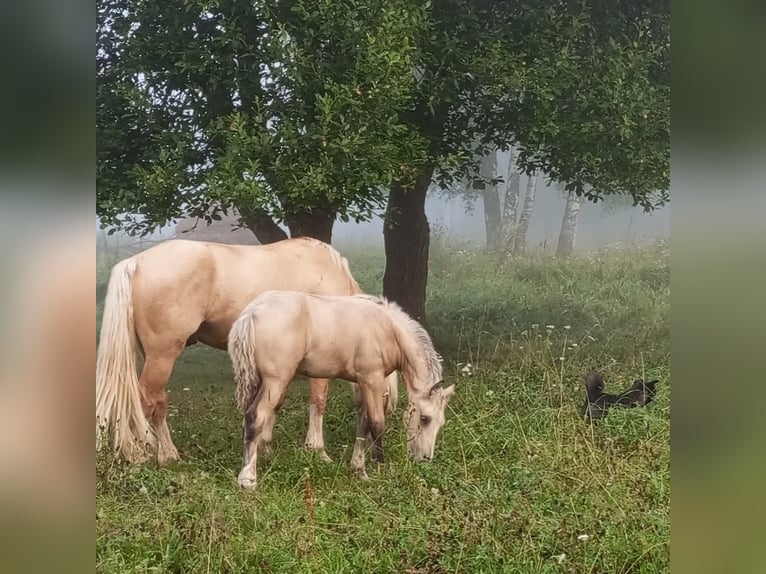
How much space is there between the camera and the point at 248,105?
2588mm

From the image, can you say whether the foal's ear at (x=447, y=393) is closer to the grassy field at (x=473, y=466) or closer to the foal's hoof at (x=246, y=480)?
the grassy field at (x=473, y=466)

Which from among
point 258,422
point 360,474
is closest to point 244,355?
point 258,422

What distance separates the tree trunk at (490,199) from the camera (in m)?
2.65

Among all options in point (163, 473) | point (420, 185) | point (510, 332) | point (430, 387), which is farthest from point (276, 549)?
point (420, 185)

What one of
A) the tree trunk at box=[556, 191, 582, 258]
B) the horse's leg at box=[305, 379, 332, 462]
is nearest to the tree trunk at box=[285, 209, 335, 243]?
the horse's leg at box=[305, 379, 332, 462]

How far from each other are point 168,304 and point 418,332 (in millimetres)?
937

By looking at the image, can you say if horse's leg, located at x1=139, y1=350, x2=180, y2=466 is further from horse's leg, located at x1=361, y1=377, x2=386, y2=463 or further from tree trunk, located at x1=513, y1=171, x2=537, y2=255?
tree trunk, located at x1=513, y1=171, x2=537, y2=255

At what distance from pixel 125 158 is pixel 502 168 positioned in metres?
1.39

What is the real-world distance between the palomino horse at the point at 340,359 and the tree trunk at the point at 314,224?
229mm

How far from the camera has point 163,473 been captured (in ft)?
8.53

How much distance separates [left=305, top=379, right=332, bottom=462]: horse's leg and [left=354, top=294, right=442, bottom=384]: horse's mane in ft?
1.16

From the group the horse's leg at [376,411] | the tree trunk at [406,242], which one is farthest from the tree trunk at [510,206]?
the horse's leg at [376,411]
